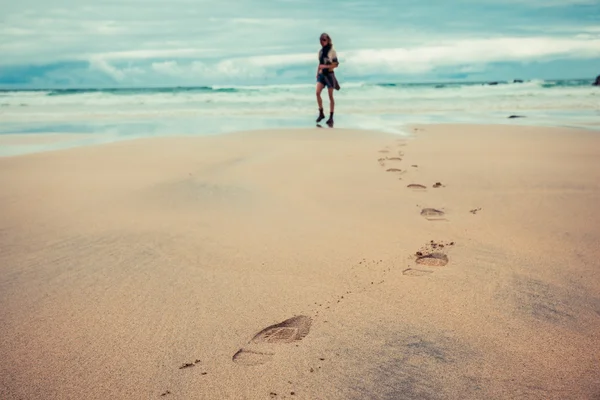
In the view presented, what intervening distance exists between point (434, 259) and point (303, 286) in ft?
2.17

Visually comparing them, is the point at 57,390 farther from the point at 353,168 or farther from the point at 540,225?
the point at 353,168

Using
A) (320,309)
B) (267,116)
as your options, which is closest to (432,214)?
(320,309)

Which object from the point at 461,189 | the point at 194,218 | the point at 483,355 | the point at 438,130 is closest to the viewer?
the point at 483,355

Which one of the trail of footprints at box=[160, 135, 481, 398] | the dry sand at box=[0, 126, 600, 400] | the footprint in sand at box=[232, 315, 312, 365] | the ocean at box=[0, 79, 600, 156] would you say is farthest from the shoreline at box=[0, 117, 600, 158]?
the footprint in sand at box=[232, 315, 312, 365]

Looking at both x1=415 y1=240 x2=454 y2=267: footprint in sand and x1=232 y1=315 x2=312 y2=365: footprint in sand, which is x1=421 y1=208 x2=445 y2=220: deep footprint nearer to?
x1=415 y1=240 x2=454 y2=267: footprint in sand

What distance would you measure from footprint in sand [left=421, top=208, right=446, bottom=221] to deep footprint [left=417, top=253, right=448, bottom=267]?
63cm

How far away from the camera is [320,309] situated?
1804 millimetres

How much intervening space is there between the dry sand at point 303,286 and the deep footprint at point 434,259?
0.02 m

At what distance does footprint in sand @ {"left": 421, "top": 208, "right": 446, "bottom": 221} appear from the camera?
115 inches

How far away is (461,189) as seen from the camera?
3.58m

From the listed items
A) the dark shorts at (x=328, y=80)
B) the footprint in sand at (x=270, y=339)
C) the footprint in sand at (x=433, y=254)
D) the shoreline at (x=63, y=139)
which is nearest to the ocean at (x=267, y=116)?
the shoreline at (x=63, y=139)

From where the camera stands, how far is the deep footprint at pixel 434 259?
222cm

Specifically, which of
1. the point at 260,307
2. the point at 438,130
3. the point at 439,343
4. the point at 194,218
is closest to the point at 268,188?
the point at 194,218

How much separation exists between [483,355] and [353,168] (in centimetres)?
307
